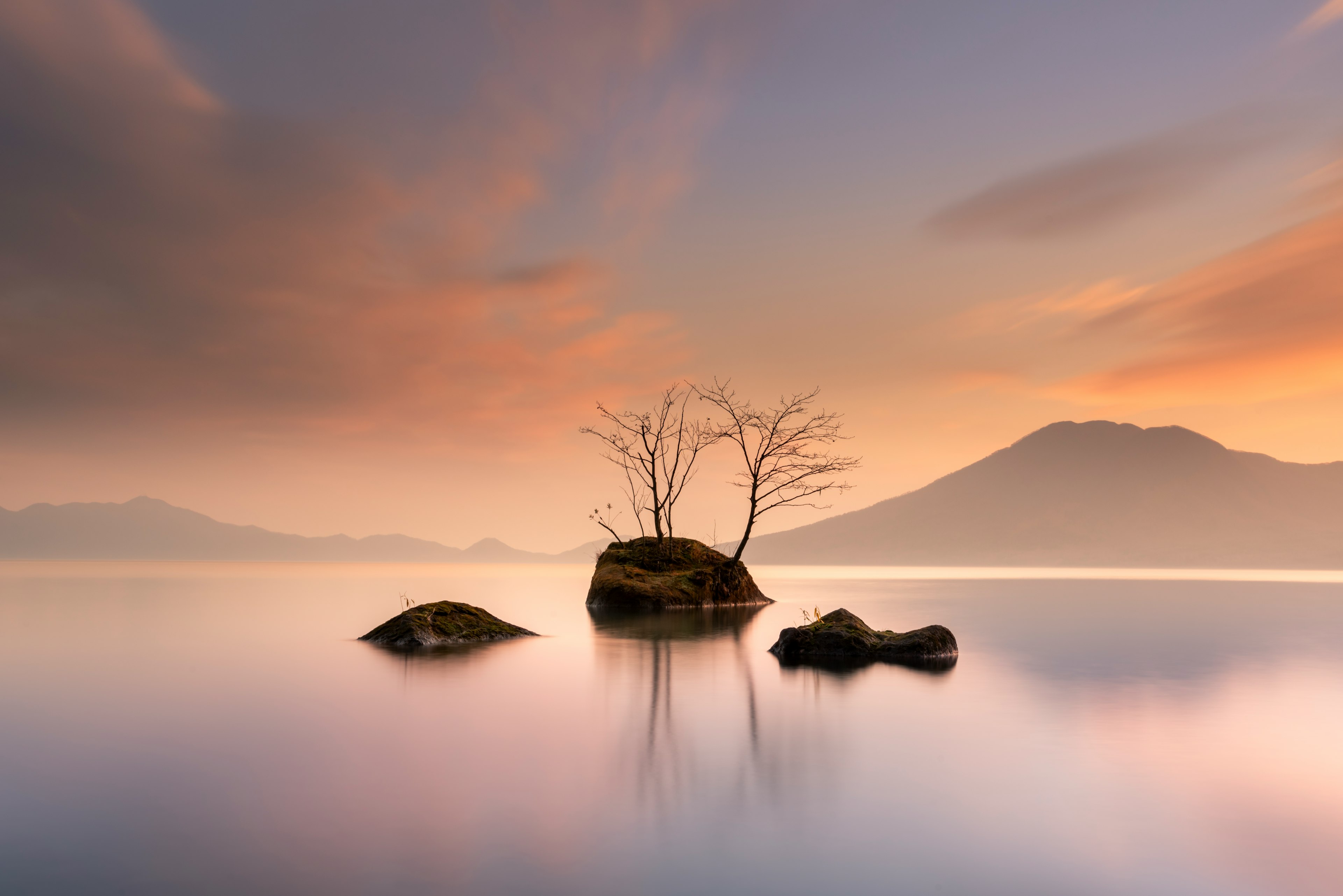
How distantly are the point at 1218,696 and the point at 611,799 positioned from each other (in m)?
12.6

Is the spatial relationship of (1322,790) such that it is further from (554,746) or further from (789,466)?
(789,466)

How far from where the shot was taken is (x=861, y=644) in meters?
18.8

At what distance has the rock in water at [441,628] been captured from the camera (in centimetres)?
2103

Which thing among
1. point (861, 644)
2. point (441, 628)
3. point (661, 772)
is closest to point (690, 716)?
point (661, 772)

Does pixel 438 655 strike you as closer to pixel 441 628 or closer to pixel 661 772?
pixel 441 628

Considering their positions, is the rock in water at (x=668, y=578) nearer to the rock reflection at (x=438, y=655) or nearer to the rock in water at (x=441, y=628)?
the rock in water at (x=441, y=628)

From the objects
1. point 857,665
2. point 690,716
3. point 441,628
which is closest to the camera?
point 690,716

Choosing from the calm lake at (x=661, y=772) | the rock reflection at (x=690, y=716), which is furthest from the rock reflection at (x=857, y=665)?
the rock reflection at (x=690, y=716)

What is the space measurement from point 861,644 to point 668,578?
20.2 metres

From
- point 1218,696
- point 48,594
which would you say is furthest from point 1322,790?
point 48,594

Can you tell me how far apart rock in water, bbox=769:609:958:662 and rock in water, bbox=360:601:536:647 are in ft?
27.6

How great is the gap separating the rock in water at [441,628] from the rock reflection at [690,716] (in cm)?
321

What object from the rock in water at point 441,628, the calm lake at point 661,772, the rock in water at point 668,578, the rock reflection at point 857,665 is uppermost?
the rock in water at point 668,578

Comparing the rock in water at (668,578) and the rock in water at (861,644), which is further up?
the rock in water at (668,578)
